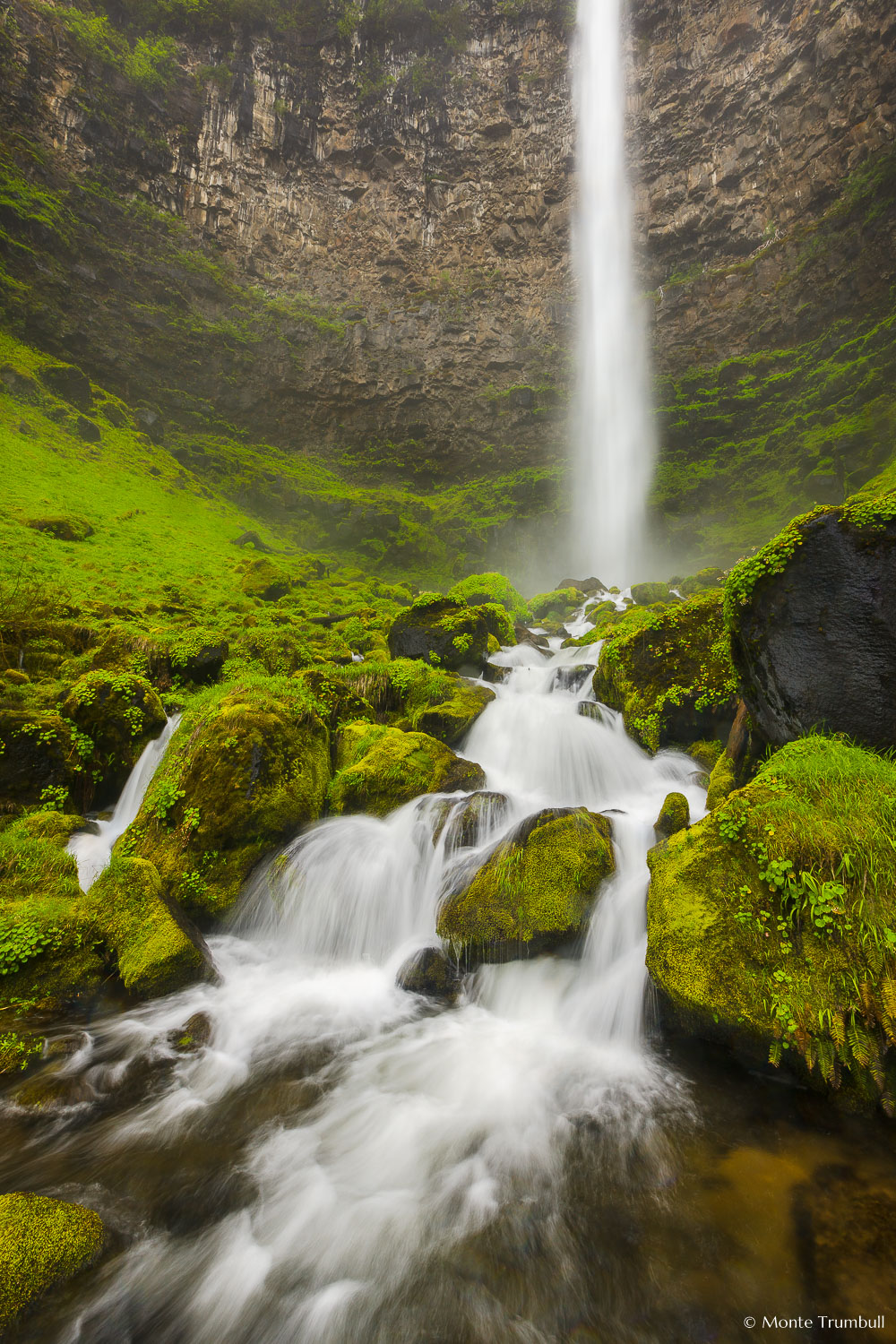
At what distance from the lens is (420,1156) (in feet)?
11.9

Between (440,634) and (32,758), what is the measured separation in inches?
329

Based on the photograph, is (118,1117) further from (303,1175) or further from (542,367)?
(542,367)

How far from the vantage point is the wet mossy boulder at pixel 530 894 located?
16.8 feet

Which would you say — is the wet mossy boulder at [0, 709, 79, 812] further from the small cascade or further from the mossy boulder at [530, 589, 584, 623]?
the mossy boulder at [530, 589, 584, 623]

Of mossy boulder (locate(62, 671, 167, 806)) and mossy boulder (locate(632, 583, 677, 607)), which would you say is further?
A: mossy boulder (locate(632, 583, 677, 607))

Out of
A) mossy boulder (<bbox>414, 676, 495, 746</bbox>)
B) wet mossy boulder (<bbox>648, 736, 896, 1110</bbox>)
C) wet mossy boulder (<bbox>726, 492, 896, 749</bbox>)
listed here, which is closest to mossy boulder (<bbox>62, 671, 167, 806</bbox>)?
mossy boulder (<bbox>414, 676, 495, 746</bbox>)

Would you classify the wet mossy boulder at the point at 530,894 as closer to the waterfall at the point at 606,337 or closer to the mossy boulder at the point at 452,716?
the mossy boulder at the point at 452,716

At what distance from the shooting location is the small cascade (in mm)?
6129

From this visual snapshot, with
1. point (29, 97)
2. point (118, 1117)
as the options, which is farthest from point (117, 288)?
point (118, 1117)

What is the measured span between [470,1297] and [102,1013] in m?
3.71

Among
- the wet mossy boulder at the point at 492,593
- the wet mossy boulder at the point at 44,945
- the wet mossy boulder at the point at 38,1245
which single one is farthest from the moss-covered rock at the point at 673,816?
the wet mossy boulder at the point at 492,593

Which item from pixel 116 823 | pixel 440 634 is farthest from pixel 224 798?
pixel 440 634

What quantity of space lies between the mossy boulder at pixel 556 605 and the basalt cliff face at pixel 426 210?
1593cm

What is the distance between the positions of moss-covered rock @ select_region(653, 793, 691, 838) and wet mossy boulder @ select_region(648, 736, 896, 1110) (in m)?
1.62
